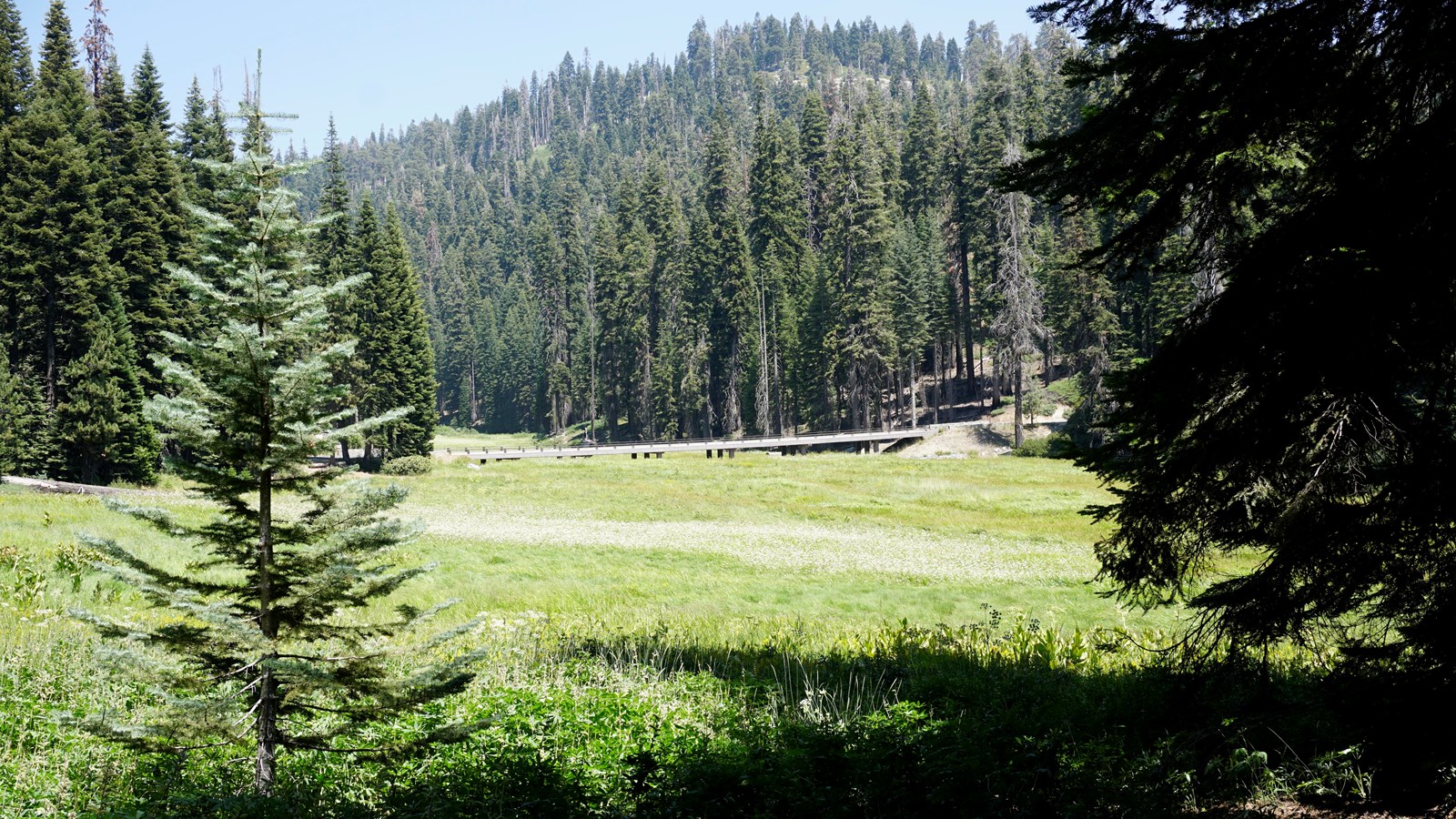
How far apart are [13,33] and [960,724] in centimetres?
6234

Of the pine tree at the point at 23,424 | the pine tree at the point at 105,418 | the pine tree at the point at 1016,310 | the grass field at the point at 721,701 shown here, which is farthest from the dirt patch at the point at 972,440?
the pine tree at the point at 23,424

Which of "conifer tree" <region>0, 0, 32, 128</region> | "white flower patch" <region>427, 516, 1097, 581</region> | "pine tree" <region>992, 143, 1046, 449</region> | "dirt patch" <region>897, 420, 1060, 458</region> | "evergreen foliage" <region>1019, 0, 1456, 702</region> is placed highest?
"conifer tree" <region>0, 0, 32, 128</region>

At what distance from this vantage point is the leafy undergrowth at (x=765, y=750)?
18.5 feet

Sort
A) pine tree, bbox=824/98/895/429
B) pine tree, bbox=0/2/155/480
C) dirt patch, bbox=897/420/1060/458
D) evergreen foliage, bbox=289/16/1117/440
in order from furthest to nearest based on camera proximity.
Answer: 1. evergreen foliage, bbox=289/16/1117/440
2. pine tree, bbox=824/98/895/429
3. dirt patch, bbox=897/420/1060/458
4. pine tree, bbox=0/2/155/480

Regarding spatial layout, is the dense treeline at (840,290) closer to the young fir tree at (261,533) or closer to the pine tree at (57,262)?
the pine tree at (57,262)

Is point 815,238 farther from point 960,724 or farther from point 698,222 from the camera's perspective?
point 960,724

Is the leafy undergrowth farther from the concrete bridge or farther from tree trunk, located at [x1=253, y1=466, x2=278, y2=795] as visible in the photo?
the concrete bridge

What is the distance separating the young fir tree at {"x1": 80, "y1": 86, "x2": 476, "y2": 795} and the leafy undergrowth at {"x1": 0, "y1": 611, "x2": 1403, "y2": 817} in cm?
58

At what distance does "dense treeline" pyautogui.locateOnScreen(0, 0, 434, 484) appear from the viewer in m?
39.0

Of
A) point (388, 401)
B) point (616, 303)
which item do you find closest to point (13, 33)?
point (388, 401)

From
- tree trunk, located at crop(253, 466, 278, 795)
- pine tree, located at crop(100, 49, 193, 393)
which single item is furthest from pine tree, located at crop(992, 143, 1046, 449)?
tree trunk, located at crop(253, 466, 278, 795)

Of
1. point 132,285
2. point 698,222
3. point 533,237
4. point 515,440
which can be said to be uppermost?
point 533,237

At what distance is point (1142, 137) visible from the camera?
6.01 meters

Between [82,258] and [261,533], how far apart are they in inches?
1816
